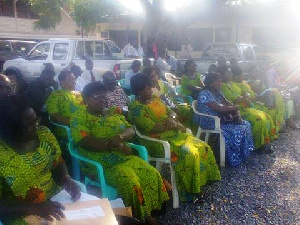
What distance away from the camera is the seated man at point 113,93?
5457 mm

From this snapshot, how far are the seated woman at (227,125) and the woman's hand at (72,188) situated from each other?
9.34ft

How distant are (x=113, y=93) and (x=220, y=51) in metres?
7.69

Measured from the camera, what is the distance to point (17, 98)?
2.54m

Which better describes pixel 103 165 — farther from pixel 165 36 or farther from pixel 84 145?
pixel 165 36

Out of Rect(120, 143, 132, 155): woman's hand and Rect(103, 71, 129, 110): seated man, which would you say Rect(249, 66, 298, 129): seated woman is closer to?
Rect(103, 71, 129, 110): seated man

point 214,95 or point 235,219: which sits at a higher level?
point 214,95

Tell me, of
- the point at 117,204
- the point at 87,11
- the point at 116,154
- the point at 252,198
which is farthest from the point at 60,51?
the point at 87,11

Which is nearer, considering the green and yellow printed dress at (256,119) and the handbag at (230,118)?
the handbag at (230,118)

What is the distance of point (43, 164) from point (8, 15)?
2226 cm

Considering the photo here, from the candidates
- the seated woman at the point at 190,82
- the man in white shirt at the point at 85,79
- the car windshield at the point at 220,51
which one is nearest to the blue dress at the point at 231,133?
the seated woman at the point at 190,82

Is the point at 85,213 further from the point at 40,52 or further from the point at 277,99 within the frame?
the point at 40,52

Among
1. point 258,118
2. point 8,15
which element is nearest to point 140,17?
point 8,15

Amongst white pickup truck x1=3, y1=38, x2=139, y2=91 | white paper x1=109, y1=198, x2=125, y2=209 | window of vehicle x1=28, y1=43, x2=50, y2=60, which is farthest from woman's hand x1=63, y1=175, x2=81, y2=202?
window of vehicle x1=28, y1=43, x2=50, y2=60

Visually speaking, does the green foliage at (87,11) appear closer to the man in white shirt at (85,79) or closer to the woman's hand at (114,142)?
the man in white shirt at (85,79)
